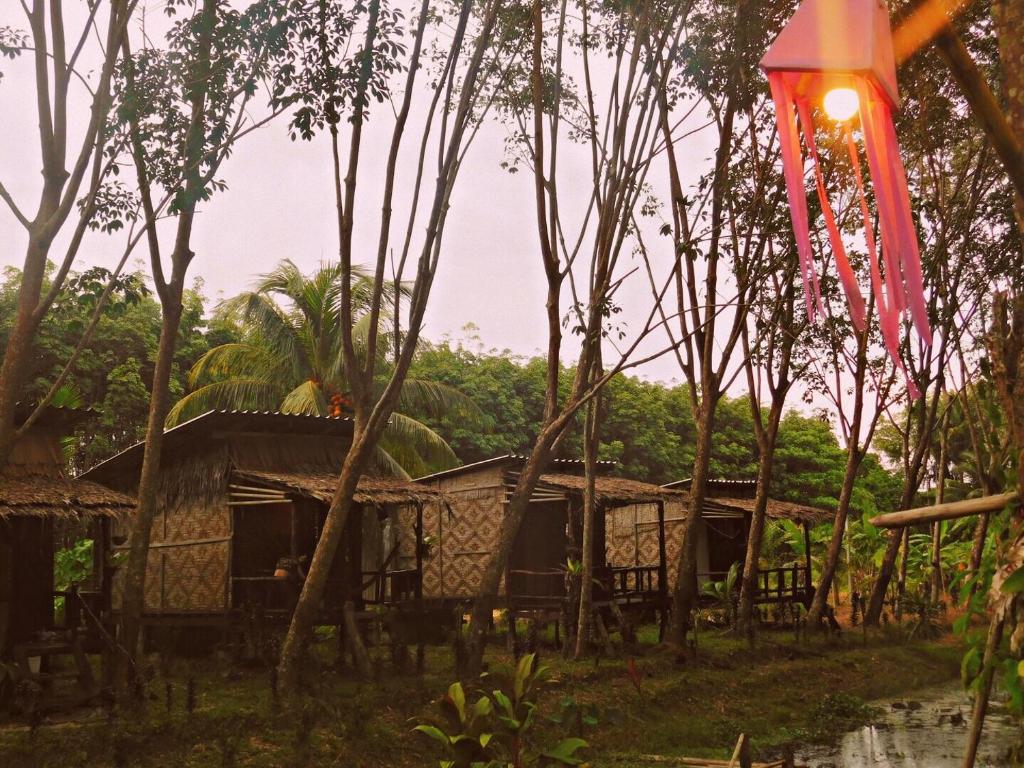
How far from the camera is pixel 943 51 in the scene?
269 centimetres

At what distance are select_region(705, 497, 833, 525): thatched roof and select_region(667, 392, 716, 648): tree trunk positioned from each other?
627 cm

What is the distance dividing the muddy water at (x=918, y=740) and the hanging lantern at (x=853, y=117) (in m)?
8.07

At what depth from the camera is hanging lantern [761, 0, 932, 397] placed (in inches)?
78.1

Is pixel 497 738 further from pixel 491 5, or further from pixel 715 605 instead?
pixel 715 605

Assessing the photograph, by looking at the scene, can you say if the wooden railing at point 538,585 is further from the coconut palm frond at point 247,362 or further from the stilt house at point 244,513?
the coconut palm frond at point 247,362

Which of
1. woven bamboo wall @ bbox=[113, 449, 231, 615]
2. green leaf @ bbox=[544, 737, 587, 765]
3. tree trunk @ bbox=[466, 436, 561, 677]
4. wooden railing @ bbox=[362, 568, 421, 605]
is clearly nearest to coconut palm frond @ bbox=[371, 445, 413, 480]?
wooden railing @ bbox=[362, 568, 421, 605]

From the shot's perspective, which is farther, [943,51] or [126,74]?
[126,74]

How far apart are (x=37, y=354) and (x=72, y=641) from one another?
15604mm

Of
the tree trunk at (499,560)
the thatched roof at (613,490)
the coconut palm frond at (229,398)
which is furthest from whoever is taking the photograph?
the coconut palm frond at (229,398)

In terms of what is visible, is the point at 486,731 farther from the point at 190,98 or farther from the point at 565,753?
the point at 190,98

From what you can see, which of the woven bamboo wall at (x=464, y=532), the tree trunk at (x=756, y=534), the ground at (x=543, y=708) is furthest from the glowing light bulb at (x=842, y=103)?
the woven bamboo wall at (x=464, y=532)

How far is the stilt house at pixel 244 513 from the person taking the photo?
14555 millimetres

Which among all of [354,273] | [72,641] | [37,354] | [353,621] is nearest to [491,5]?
[353,621]

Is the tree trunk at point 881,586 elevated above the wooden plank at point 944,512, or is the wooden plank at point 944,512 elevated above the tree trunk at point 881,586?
the wooden plank at point 944,512
